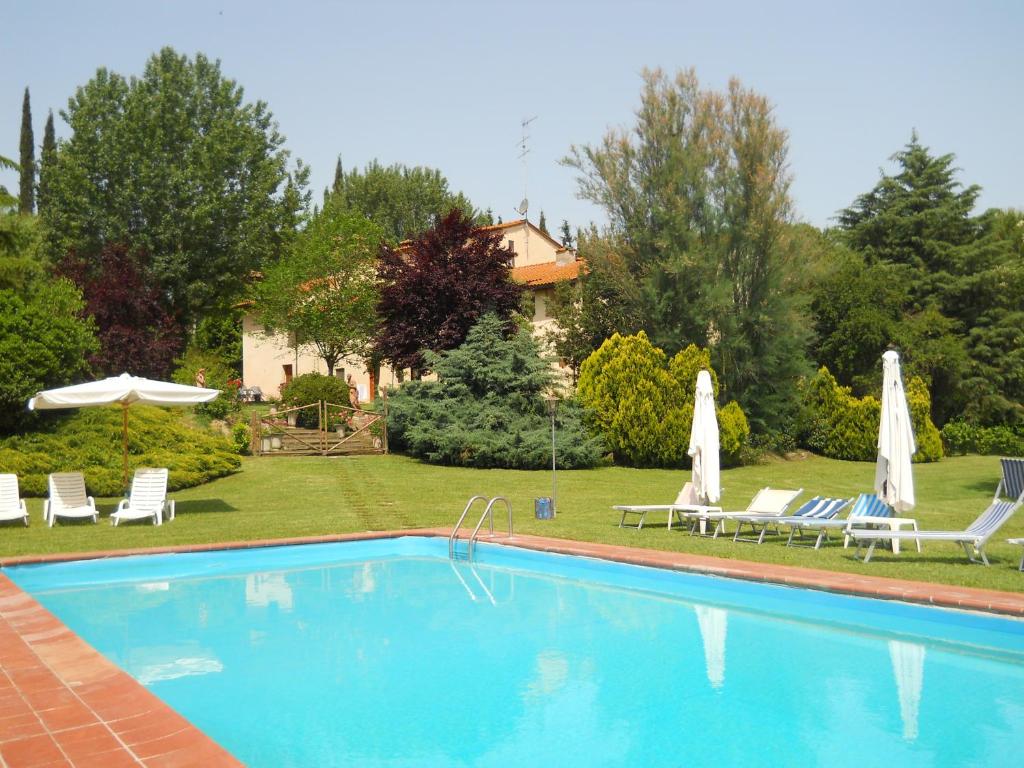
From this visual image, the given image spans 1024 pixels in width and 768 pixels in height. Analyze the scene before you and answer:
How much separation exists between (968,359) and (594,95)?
73.4 feet

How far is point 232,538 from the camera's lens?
13188 millimetres

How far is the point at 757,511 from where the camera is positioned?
13.1 m

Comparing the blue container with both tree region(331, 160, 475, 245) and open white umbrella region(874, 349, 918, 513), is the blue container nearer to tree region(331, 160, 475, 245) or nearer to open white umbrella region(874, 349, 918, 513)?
open white umbrella region(874, 349, 918, 513)

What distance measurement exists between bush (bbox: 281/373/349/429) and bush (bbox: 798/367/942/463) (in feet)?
50.7

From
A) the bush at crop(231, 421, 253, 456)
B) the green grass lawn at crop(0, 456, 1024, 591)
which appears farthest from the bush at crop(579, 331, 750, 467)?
the bush at crop(231, 421, 253, 456)

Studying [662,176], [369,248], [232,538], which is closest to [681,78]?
[662,176]

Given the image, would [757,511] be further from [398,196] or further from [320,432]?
[398,196]

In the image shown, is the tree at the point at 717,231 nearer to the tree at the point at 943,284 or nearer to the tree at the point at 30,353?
the tree at the point at 943,284

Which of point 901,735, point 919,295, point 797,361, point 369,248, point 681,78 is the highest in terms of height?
point 681,78

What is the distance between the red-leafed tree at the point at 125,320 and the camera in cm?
2878

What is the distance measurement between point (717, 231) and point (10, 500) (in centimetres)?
2144

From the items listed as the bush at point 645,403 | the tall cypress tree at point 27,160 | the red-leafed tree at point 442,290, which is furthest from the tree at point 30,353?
the tall cypress tree at point 27,160

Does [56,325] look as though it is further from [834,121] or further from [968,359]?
[968,359]

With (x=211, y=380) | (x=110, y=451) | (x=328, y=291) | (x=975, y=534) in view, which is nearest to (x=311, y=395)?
(x=211, y=380)
